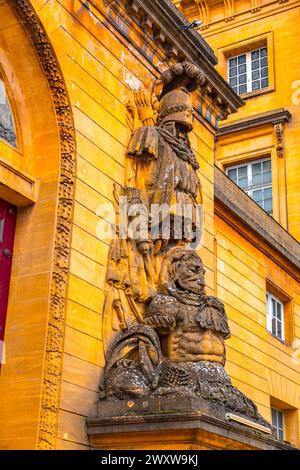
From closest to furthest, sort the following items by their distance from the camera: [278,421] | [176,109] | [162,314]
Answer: [162,314]
[176,109]
[278,421]

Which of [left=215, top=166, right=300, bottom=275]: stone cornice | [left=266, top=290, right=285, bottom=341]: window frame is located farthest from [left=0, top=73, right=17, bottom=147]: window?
[left=266, top=290, right=285, bottom=341]: window frame

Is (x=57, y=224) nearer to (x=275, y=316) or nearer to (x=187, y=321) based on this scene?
(x=187, y=321)

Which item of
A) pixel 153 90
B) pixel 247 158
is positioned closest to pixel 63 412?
pixel 153 90

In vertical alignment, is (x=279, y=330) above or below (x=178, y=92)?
below

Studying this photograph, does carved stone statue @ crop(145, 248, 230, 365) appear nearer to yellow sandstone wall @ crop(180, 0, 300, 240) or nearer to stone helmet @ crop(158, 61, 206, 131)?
stone helmet @ crop(158, 61, 206, 131)

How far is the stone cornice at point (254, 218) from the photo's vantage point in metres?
16.7

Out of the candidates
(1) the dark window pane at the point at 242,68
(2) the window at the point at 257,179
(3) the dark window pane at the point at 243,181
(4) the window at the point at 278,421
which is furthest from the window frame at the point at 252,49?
(4) the window at the point at 278,421

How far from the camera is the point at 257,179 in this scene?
25.0 metres

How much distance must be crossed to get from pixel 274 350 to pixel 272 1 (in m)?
14.1

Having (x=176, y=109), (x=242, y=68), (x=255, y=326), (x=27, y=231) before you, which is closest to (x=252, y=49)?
(x=242, y=68)

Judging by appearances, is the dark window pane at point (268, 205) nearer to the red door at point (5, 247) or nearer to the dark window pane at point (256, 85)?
the dark window pane at point (256, 85)

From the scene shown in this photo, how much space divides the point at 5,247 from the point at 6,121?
1752 mm

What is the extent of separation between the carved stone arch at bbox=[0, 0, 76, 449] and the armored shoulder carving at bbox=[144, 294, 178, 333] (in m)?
1.52
